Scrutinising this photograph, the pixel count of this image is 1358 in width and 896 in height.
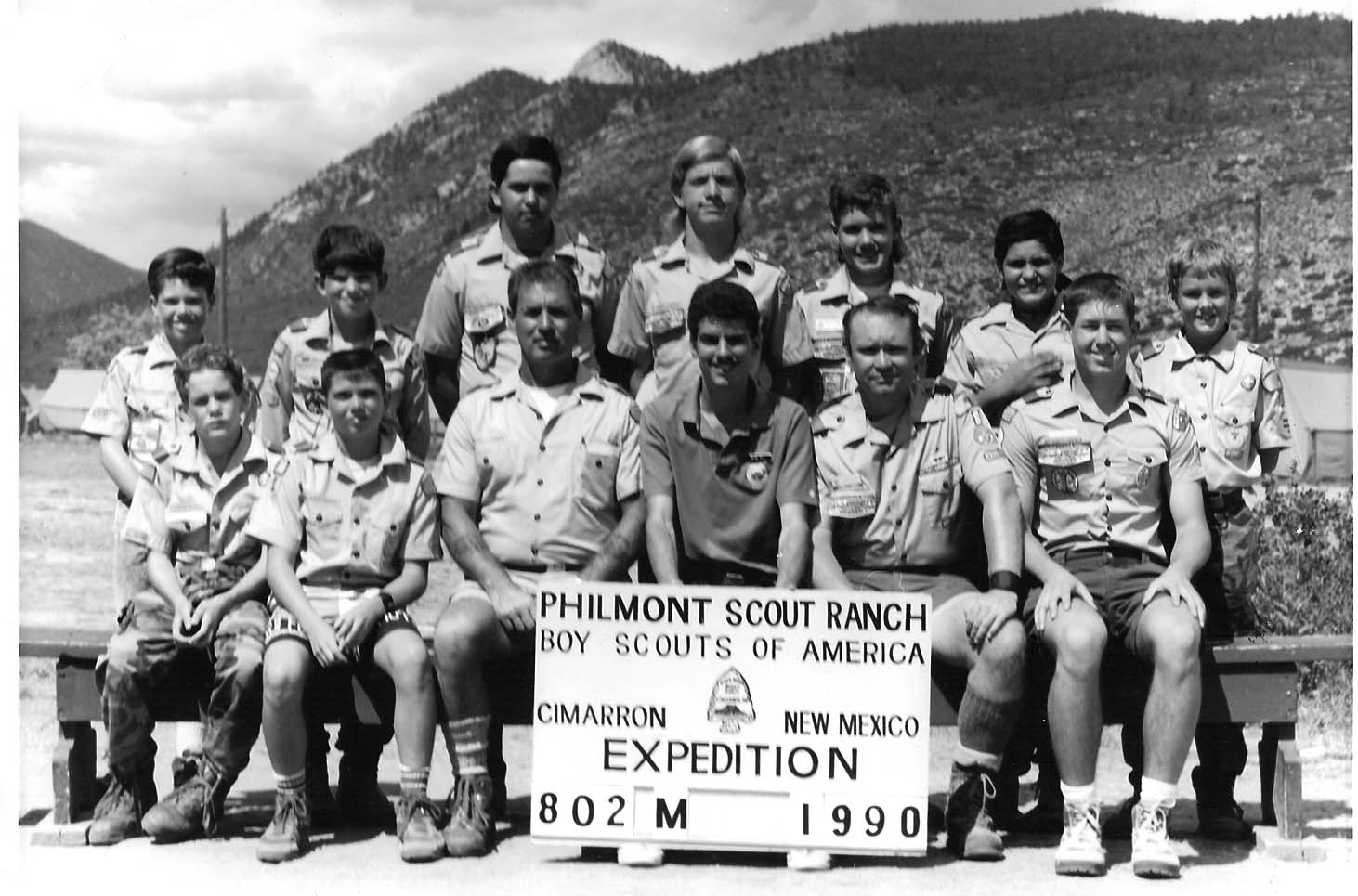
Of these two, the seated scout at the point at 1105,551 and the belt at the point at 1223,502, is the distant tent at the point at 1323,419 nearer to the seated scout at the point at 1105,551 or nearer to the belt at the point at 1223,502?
the belt at the point at 1223,502

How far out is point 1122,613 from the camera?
490cm

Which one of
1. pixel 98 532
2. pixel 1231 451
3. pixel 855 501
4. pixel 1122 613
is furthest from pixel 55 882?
pixel 98 532

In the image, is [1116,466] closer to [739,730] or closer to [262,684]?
[739,730]

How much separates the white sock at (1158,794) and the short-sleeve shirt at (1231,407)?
121cm

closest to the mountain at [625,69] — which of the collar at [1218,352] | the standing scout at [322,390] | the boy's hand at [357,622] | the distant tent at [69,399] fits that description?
the distant tent at [69,399]

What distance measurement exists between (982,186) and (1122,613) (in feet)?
116

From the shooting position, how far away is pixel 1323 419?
19828mm

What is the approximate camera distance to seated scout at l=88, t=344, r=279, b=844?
4.96 m

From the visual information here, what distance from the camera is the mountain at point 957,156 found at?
30062 millimetres

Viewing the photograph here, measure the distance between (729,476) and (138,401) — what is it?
2283 mm

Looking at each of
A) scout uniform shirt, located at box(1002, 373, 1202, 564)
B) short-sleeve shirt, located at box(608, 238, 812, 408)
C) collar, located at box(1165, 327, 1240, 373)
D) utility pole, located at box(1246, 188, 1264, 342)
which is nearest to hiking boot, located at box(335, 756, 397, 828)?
short-sleeve shirt, located at box(608, 238, 812, 408)

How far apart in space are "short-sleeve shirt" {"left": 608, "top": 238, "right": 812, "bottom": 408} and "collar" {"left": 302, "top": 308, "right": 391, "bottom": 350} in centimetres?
90

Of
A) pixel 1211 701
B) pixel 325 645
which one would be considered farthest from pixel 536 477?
pixel 1211 701

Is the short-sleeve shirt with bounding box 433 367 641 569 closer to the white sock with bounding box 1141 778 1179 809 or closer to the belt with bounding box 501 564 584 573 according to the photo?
the belt with bounding box 501 564 584 573
